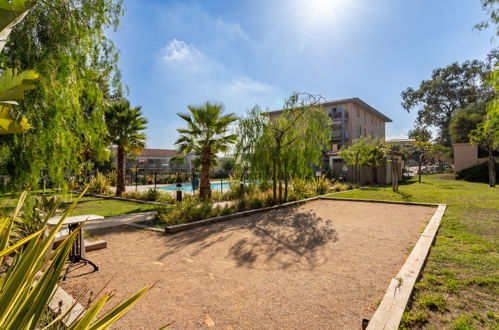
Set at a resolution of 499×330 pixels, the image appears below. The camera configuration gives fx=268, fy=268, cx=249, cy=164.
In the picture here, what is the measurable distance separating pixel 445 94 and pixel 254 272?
172 ft

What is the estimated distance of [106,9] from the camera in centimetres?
543

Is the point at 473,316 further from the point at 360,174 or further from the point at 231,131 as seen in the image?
the point at 360,174

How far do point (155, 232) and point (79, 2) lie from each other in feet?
17.4

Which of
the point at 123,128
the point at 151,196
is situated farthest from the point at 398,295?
the point at 123,128

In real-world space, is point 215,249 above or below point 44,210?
below

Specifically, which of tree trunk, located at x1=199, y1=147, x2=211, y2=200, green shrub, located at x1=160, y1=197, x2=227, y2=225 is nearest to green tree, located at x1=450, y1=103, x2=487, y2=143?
tree trunk, located at x1=199, y1=147, x2=211, y2=200

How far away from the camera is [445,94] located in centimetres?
4362

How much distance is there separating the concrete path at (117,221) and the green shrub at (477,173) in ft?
84.6

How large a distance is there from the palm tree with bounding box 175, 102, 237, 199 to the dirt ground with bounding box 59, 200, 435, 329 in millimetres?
5677

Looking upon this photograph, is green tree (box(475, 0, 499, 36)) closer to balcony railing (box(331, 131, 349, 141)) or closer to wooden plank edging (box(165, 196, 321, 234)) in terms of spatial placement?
wooden plank edging (box(165, 196, 321, 234))

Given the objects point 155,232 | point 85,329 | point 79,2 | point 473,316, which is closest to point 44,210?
point 155,232

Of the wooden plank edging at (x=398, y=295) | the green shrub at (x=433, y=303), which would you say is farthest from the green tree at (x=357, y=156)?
the green shrub at (x=433, y=303)

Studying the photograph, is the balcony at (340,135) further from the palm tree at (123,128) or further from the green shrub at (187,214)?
the green shrub at (187,214)

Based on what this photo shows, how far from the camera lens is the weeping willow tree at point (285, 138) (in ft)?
36.7
